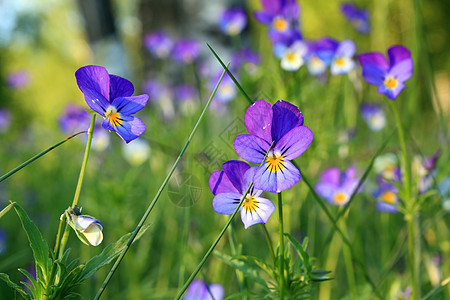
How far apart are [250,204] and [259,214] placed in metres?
0.02

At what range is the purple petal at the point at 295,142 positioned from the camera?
441 millimetres

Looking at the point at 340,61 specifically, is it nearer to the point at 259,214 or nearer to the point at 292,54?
A: the point at 292,54

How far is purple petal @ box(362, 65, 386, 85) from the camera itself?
0.68 m

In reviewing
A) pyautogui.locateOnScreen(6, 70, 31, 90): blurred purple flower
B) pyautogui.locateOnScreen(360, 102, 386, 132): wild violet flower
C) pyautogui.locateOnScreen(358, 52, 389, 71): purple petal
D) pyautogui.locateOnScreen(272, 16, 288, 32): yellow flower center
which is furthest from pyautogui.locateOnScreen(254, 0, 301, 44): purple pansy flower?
pyautogui.locateOnScreen(6, 70, 31, 90): blurred purple flower

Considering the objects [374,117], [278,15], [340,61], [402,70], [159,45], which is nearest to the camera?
[402,70]

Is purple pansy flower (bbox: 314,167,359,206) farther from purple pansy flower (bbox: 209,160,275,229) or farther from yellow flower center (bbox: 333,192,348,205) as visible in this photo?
purple pansy flower (bbox: 209,160,275,229)

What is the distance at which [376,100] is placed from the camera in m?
2.24

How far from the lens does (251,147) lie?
460 mm

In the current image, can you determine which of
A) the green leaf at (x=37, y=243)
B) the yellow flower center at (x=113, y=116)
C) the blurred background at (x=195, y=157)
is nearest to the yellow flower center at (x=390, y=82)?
the blurred background at (x=195, y=157)

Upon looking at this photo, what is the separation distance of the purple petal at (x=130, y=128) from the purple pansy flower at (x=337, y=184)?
0.77 meters

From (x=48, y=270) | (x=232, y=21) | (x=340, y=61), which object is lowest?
(x=48, y=270)

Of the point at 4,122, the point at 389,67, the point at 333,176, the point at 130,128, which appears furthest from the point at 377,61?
the point at 4,122

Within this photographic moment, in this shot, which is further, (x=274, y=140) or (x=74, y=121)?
(x=74, y=121)

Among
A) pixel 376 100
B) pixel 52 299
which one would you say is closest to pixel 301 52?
pixel 52 299
